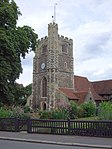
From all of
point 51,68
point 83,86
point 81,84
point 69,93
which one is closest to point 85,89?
point 83,86

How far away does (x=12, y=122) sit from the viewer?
20062 millimetres

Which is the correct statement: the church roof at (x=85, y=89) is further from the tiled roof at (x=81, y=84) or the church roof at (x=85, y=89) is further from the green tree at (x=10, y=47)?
the green tree at (x=10, y=47)

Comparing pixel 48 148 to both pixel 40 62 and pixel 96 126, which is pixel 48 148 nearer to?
pixel 96 126

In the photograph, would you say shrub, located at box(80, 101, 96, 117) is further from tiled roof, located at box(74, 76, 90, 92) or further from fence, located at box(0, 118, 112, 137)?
fence, located at box(0, 118, 112, 137)

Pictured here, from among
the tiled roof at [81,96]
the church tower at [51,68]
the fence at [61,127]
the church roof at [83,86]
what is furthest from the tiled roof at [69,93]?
the fence at [61,127]

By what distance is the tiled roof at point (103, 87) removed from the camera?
75188mm

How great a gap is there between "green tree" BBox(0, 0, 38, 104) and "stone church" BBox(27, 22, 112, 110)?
35819 mm

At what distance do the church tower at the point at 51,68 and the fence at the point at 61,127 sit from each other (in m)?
47.5

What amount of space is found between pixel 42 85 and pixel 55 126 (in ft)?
177

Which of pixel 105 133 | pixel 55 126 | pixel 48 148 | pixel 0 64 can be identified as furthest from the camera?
pixel 0 64

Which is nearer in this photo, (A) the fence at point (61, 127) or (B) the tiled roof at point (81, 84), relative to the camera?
(A) the fence at point (61, 127)

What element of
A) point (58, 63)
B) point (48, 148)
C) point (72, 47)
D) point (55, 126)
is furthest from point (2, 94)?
point (72, 47)

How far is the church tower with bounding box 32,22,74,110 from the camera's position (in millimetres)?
68875

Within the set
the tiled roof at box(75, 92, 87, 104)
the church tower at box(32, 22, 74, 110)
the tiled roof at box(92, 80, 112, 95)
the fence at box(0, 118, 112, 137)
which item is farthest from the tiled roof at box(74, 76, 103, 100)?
the fence at box(0, 118, 112, 137)
